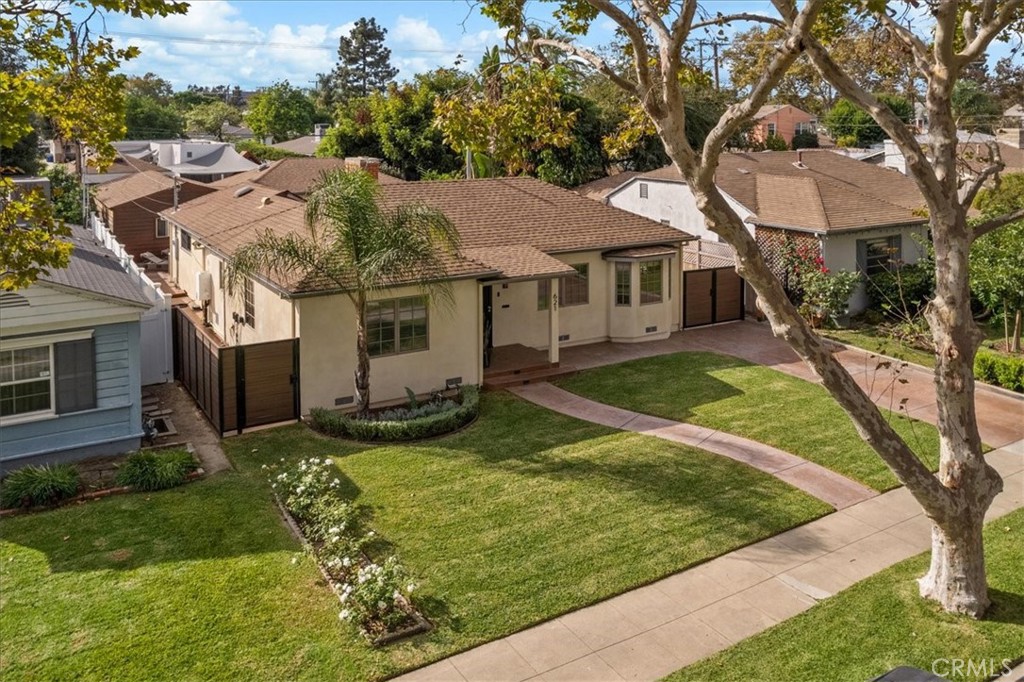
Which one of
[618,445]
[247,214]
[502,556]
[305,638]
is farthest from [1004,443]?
[247,214]

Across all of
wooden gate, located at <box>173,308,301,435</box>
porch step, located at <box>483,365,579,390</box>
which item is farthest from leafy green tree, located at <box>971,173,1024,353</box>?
wooden gate, located at <box>173,308,301,435</box>

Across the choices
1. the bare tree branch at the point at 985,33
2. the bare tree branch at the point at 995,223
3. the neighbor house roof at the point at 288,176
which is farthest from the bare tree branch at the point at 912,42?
the neighbor house roof at the point at 288,176

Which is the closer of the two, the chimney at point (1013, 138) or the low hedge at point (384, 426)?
the low hedge at point (384, 426)

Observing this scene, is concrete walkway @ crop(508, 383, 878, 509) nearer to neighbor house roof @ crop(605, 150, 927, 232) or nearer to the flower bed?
the flower bed

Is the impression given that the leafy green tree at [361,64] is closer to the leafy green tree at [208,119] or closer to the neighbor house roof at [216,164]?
the leafy green tree at [208,119]

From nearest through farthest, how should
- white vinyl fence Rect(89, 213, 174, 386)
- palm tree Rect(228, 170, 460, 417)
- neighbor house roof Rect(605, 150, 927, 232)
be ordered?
1. palm tree Rect(228, 170, 460, 417)
2. white vinyl fence Rect(89, 213, 174, 386)
3. neighbor house roof Rect(605, 150, 927, 232)

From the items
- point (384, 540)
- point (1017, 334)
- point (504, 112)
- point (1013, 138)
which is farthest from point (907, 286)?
point (1013, 138)
